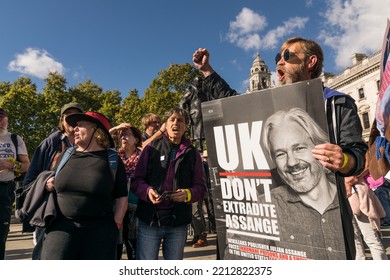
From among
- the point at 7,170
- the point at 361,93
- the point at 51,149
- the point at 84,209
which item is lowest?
the point at 84,209

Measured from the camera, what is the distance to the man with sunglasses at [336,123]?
1545 mm

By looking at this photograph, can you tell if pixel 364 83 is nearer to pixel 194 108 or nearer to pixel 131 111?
pixel 131 111

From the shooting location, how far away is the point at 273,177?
1717mm

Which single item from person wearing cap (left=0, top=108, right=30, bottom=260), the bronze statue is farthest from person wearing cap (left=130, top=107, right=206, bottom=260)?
person wearing cap (left=0, top=108, right=30, bottom=260)

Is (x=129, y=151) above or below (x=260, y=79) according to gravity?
below

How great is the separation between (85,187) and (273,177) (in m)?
1.44

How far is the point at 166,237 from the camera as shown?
2951 millimetres

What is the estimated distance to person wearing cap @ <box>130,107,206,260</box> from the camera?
2.86m

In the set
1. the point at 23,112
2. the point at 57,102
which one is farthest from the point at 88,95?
the point at 23,112

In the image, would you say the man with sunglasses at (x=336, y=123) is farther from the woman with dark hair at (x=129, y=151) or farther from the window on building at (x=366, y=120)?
the window on building at (x=366, y=120)

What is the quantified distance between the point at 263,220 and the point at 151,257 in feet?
4.75

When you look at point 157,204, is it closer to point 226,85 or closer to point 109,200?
point 109,200

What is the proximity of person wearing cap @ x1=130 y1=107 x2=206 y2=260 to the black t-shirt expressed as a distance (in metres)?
0.40
